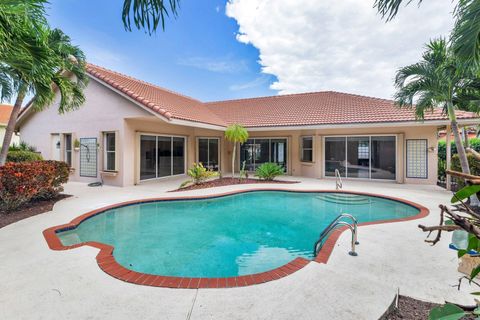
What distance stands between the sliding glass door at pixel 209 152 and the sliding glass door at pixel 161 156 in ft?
5.30

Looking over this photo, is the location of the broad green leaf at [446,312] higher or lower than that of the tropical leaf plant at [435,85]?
lower

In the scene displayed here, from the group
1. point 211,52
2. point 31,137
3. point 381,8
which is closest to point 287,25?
point 211,52

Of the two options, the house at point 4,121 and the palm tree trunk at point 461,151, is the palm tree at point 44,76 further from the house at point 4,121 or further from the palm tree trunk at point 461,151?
the house at point 4,121

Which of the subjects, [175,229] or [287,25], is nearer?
[175,229]

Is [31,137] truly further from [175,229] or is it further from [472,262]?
[472,262]

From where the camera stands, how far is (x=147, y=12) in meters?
2.49

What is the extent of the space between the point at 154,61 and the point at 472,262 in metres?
19.4

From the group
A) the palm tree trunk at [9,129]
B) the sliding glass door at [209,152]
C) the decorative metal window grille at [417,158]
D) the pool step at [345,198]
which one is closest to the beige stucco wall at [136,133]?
the sliding glass door at [209,152]

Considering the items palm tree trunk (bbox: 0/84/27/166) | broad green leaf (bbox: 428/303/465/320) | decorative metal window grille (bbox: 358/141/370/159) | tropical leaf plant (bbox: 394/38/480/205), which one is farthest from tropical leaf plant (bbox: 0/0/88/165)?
decorative metal window grille (bbox: 358/141/370/159)

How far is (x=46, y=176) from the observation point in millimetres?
8789

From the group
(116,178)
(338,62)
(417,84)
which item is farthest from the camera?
(338,62)

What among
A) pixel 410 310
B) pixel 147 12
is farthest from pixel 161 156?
pixel 410 310

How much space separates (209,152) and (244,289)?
1528 cm

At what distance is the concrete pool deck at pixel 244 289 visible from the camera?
3025 mm
